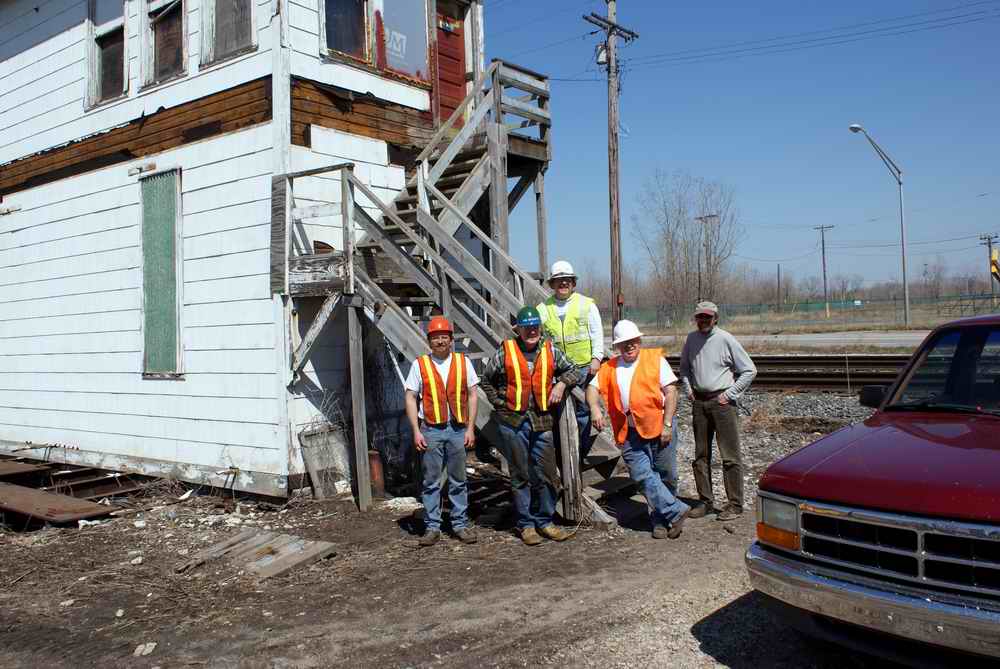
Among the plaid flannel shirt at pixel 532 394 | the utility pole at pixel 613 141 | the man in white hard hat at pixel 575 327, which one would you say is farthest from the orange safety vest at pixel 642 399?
the utility pole at pixel 613 141

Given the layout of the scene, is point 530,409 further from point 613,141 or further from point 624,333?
point 613,141

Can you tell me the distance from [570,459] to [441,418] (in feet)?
3.67

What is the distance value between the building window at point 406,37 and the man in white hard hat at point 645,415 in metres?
5.52

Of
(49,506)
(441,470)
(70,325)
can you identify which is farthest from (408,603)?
(70,325)

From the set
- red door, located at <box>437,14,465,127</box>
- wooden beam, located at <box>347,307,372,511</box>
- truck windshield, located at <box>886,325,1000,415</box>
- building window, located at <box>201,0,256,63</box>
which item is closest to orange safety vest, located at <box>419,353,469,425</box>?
wooden beam, located at <box>347,307,372,511</box>

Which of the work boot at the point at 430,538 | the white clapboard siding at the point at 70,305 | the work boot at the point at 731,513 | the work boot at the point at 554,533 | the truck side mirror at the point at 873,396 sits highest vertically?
the white clapboard siding at the point at 70,305

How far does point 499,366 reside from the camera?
6.41 metres

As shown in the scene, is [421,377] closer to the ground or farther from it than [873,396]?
farther from it

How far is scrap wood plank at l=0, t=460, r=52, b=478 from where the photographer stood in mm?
10133

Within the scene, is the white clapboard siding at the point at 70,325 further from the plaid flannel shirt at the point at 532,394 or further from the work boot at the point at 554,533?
the work boot at the point at 554,533

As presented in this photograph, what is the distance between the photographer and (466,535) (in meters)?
6.59

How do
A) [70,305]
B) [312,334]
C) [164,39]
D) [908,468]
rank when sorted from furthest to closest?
[70,305] < [164,39] < [312,334] < [908,468]

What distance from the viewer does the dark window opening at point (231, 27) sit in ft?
29.3

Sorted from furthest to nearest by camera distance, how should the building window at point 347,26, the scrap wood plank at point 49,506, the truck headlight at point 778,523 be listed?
the building window at point 347,26 → the scrap wood plank at point 49,506 → the truck headlight at point 778,523
